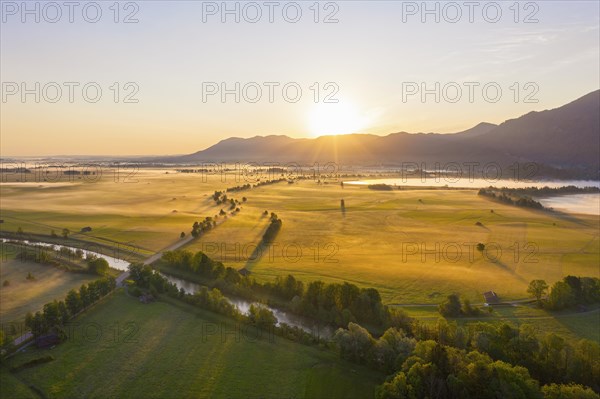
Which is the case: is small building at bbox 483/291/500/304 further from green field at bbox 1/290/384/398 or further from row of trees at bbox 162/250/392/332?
green field at bbox 1/290/384/398

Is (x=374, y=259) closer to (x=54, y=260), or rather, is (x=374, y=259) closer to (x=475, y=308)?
(x=475, y=308)

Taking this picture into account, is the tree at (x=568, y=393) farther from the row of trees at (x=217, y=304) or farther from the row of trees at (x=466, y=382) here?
the row of trees at (x=217, y=304)

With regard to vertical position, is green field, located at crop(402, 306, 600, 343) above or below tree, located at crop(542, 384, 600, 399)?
below

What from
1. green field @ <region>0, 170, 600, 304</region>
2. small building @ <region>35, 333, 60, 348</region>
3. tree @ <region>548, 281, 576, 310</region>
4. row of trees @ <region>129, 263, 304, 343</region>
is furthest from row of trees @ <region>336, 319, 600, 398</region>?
small building @ <region>35, 333, 60, 348</region>

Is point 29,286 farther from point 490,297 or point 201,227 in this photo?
point 490,297

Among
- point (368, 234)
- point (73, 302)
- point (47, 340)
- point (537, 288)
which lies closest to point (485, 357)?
point (537, 288)

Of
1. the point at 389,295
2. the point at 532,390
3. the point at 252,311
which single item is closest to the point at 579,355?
the point at 532,390
